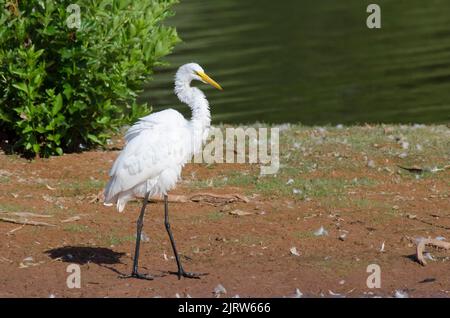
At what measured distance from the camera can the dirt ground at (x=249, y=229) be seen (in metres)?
8.10

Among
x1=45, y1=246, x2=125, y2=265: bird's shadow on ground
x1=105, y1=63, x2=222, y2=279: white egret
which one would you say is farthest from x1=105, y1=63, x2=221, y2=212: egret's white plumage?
x1=45, y1=246, x2=125, y2=265: bird's shadow on ground

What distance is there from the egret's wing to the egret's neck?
13 cm

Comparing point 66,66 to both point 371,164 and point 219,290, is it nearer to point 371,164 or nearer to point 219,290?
point 371,164

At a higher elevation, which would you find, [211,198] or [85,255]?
[211,198]

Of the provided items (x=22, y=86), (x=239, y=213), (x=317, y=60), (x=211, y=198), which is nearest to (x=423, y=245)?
(x=239, y=213)

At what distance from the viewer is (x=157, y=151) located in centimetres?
851

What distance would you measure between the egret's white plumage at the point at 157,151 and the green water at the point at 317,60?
10.2 m

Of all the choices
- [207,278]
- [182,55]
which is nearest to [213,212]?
[207,278]

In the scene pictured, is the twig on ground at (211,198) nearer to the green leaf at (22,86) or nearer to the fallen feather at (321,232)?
the fallen feather at (321,232)

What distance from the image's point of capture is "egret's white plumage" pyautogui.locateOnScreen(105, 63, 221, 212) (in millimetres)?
8523

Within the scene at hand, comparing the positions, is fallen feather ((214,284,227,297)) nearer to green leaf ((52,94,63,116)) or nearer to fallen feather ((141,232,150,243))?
fallen feather ((141,232,150,243))

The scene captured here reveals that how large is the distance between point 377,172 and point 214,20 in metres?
20.2

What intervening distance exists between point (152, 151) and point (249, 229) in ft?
5.25

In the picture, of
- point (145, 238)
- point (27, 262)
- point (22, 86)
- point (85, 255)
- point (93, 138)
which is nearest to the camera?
point (27, 262)
